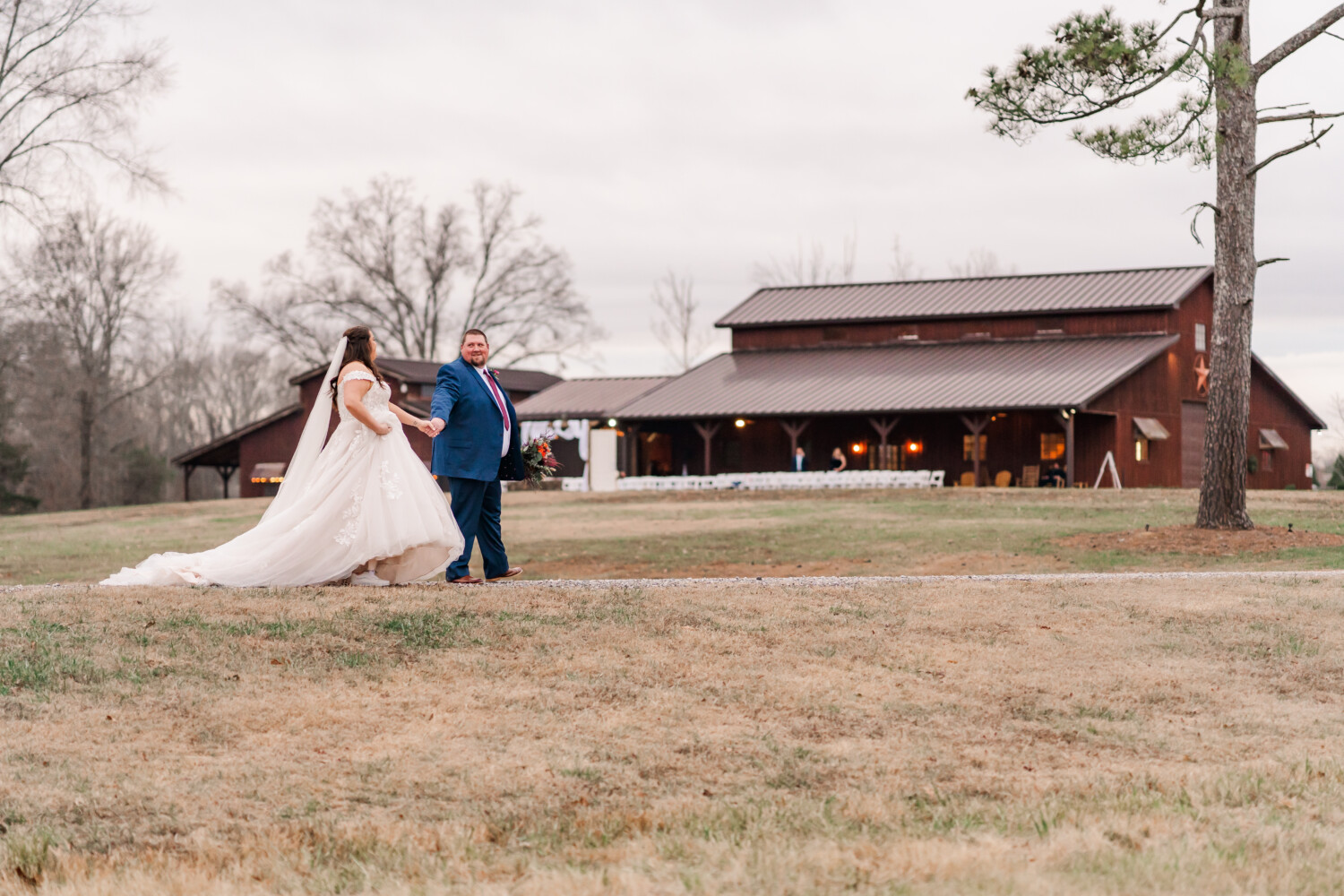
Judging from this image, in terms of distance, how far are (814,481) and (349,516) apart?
2537cm

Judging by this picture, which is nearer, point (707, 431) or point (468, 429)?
point (468, 429)

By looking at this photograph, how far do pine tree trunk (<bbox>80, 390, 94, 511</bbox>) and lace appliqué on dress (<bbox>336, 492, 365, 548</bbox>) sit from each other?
157 ft

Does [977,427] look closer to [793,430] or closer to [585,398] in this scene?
[793,430]

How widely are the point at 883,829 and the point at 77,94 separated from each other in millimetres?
27547

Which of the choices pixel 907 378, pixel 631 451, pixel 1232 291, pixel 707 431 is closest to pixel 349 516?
pixel 1232 291

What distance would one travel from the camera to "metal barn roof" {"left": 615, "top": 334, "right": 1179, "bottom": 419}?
35.4m

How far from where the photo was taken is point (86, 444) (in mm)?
54656

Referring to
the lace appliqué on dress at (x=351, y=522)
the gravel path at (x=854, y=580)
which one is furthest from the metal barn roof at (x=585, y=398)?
the lace appliqué on dress at (x=351, y=522)

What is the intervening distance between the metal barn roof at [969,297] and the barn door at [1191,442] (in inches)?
131

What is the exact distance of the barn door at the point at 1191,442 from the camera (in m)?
38.6

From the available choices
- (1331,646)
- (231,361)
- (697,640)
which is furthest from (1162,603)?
(231,361)

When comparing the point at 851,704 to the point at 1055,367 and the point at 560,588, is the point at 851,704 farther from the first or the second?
the point at 1055,367

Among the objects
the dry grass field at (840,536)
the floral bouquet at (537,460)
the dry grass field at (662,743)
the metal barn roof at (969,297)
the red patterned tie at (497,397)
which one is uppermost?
the metal barn roof at (969,297)

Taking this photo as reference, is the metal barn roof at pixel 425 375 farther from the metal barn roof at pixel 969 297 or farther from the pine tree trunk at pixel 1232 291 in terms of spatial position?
the pine tree trunk at pixel 1232 291
